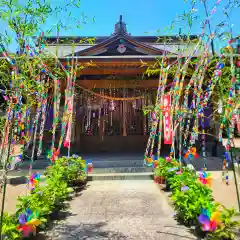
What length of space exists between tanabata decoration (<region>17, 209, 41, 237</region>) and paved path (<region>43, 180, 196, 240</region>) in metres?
0.55

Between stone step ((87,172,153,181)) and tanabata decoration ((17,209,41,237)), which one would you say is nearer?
tanabata decoration ((17,209,41,237))

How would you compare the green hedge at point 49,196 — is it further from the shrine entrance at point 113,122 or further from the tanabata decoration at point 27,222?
the shrine entrance at point 113,122

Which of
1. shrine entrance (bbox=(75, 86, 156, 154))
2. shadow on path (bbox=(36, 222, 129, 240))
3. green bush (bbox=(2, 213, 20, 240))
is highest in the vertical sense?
shrine entrance (bbox=(75, 86, 156, 154))

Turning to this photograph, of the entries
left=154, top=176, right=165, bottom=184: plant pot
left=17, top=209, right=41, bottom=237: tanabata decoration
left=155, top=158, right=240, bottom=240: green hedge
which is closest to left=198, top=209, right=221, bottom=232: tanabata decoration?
left=155, top=158, right=240, bottom=240: green hedge

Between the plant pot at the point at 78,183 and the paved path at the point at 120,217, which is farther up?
the plant pot at the point at 78,183

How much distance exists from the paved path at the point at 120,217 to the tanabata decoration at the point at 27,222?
1.82 ft

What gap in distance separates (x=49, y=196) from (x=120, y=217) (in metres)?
1.57

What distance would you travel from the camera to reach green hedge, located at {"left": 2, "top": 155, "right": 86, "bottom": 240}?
3.09 meters

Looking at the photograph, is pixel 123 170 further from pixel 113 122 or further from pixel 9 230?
pixel 9 230

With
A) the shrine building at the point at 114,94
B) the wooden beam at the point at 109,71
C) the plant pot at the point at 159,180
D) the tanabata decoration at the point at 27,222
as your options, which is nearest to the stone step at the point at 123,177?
the plant pot at the point at 159,180

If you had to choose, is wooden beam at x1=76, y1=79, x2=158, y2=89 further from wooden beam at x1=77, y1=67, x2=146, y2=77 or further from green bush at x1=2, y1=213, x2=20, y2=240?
green bush at x1=2, y1=213, x2=20, y2=240

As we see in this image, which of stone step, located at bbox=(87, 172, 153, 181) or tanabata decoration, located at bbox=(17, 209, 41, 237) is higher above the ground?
tanabata decoration, located at bbox=(17, 209, 41, 237)

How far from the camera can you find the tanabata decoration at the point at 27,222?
10.3 feet

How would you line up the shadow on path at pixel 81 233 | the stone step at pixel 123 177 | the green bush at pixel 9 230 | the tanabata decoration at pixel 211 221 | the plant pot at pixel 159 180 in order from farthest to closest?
the stone step at pixel 123 177
the plant pot at pixel 159 180
the shadow on path at pixel 81 233
the tanabata decoration at pixel 211 221
the green bush at pixel 9 230
